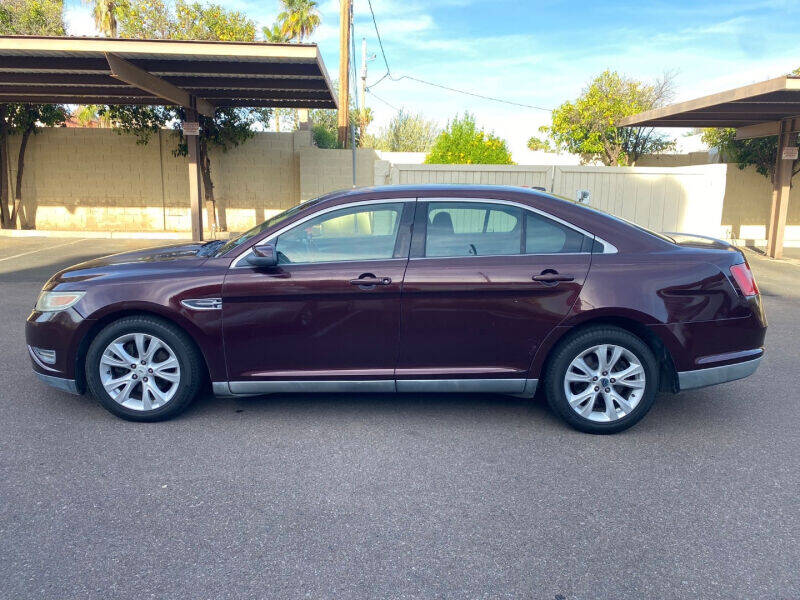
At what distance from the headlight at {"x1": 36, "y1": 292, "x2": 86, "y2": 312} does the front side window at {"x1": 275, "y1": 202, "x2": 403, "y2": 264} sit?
1.45 meters

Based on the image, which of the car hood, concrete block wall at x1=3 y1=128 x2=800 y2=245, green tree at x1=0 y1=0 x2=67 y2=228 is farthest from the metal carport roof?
the car hood

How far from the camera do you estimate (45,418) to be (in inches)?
178

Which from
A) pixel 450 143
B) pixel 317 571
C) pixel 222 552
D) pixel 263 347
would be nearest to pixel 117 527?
pixel 222 552

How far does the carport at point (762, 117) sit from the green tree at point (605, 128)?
4.66 meters

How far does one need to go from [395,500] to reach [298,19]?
36.3m

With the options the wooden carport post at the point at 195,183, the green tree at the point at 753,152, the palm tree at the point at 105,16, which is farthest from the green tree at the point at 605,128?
the palm tree at the point at 105,16

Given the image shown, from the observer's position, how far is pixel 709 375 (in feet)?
14.1

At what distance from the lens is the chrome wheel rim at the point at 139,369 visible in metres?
4.35

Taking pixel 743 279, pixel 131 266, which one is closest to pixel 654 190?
pixel 743 279

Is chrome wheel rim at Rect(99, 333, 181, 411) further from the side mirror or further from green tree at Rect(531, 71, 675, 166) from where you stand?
green tree at Rect(531, 71, 675, 166)

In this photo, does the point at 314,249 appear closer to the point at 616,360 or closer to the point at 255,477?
the point at 255,477

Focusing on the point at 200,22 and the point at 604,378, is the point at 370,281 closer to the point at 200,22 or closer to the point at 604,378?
the point at 604,378

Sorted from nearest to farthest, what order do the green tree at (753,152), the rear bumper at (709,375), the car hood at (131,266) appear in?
the rear bumper at (709,375), the car hood at (131,266), the green tree at (753,152)

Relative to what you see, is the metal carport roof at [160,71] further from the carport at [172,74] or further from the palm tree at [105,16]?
the palm tree at [105,16]
